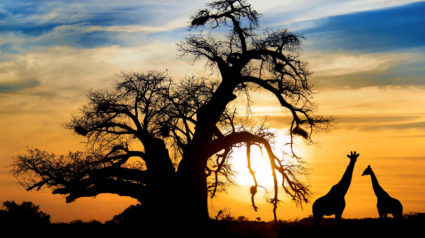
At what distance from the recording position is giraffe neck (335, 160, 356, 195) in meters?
16.4

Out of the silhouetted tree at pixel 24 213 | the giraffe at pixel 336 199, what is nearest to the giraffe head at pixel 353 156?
the giraffe at pixel 336 199

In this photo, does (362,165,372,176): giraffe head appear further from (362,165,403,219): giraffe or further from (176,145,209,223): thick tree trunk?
(176,145,209,223): thick tree trunk

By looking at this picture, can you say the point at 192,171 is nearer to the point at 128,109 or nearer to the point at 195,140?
the point at 195,140

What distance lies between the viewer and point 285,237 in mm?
16547

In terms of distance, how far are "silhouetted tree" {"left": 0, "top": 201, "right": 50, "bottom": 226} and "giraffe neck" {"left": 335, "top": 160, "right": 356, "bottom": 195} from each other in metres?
13.1

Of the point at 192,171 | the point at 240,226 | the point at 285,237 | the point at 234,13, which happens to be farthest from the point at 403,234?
the point at 234,13

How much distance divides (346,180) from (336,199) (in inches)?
31.3

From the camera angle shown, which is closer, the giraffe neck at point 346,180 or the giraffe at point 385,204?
the giraffe neck at point 346,180

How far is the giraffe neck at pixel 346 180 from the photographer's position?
645 inches

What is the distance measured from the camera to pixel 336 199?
53.2ft

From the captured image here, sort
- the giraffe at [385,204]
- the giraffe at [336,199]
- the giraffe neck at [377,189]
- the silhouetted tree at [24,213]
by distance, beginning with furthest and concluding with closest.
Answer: the silhouetted tree at [24,213] < the giraffe neck at [377,189] < the giraffe at [385,204] < the giraffe at [336,199]

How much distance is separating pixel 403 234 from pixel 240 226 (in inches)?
227

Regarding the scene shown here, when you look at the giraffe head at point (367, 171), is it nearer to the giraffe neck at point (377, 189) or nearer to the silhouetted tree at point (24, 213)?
the giraffe neck at point (377, 189)

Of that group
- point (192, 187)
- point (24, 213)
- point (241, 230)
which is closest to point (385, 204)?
point (241, 230)
